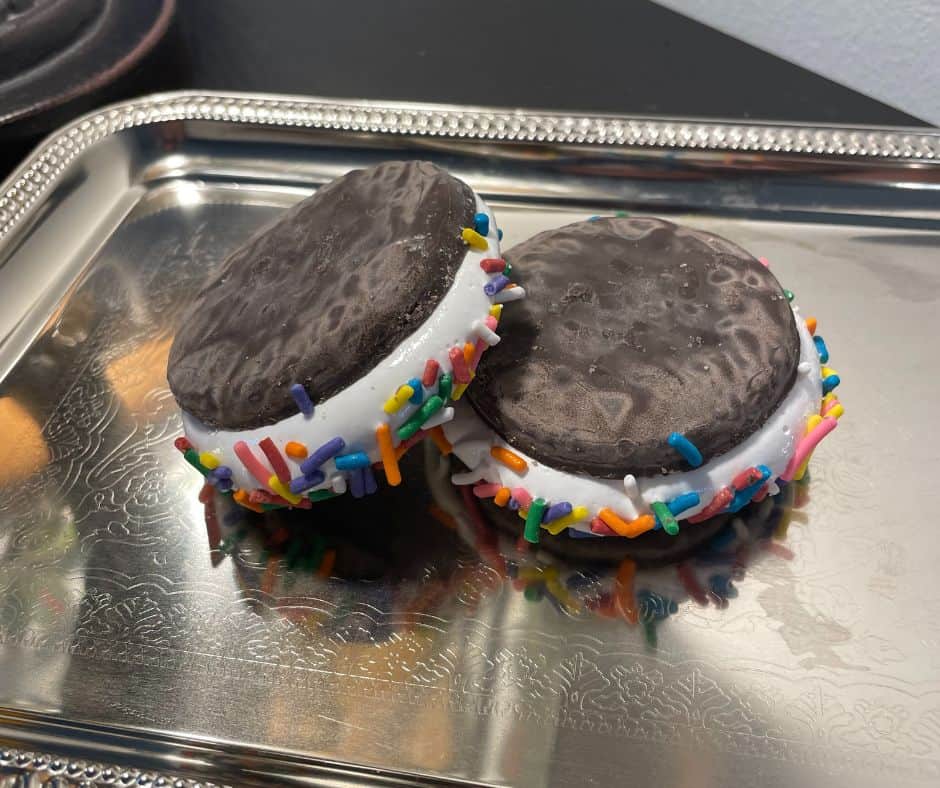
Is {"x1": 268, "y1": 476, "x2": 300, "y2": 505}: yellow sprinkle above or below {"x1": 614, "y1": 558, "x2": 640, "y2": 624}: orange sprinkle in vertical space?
above

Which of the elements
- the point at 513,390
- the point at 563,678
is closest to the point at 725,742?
the point at 563,678

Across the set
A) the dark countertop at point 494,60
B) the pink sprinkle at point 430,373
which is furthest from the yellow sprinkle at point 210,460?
the dark countertop at point 494,60

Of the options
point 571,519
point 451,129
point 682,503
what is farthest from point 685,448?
point 451,129

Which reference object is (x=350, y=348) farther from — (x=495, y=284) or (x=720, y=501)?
(x=720, y=501)

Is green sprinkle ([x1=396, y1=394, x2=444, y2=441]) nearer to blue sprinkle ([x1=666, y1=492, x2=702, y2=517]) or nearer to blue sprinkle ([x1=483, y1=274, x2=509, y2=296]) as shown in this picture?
blue sprinkle ([x1=483, y1=274, x2=509, y2=296])

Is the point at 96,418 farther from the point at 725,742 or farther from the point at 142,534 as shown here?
the point at 725,742

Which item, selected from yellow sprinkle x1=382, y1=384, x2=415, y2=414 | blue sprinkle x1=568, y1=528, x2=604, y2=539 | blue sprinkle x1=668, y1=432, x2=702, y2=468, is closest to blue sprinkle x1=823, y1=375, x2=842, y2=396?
blue sprinkle x1=668, y1=432, x2=702, y2=468

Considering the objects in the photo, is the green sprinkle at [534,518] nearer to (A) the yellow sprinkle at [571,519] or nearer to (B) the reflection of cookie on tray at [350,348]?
(A) the yellow sprinkle at [571,519]
